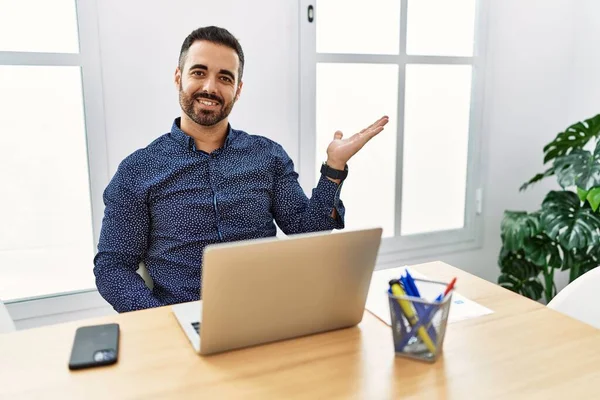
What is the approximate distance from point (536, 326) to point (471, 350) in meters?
0.18

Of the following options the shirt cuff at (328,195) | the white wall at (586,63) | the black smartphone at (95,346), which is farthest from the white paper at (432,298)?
the white wall at (586,63)

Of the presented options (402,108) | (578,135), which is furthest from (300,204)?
(578,135)

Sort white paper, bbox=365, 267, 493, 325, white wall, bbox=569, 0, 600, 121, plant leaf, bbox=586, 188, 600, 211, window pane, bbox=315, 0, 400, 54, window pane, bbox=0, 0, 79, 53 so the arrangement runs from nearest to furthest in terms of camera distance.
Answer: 1. white paper, bbox=365, 267, 493, 325
2. window pane, bbox=0, 0, 79, 53
3. plant leaf, bbox=586, 188, 600, 211
4. window pane, bbox=315, 0, 400, 54
5. white wall, bbox=569, 0, 600, 121

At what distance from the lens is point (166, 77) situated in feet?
6.58

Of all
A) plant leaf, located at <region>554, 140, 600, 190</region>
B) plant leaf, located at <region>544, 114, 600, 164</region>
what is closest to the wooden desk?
plant leaf, located at <region>554, 140, 600, 190</region>

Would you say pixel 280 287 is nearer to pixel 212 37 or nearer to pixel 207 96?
pixel 207 96

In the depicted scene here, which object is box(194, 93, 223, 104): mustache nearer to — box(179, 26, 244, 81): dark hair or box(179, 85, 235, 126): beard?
box(179, 85, 235, 126): beard

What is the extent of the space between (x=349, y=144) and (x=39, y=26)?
1.13m

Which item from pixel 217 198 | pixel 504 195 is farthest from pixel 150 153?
pixel 504 195

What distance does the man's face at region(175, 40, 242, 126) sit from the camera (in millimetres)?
1627

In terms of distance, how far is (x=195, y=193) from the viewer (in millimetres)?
1588

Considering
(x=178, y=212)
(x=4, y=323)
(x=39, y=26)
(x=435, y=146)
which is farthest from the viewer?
(x=435, y=146)

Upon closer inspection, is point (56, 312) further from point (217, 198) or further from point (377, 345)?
point (377, 345)

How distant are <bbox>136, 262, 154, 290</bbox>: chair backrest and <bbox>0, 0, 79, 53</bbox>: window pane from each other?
83cm
